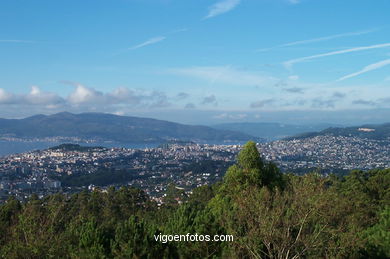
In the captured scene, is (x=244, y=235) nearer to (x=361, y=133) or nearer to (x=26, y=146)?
(x=361, y=133)

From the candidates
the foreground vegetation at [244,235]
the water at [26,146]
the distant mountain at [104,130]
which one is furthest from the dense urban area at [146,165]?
the distant mountain at [104,130]

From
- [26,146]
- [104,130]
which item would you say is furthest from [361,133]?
[26,146]

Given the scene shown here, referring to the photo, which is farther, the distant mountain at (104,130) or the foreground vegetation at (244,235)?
the distant mountain at (104,130)

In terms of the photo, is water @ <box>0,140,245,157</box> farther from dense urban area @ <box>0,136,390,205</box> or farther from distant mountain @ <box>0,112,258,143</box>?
dense urban area @ <box>0,136,390,205</box>

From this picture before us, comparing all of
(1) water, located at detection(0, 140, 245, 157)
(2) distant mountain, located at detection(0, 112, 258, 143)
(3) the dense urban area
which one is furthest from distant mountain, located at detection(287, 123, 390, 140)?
(1) water, located at detection(0, 140, 245, 157)

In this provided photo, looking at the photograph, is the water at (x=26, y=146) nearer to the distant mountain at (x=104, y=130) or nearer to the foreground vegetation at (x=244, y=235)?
the distant mountain at (x=104, y=130)

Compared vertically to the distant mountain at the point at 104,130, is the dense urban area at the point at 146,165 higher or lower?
lower
